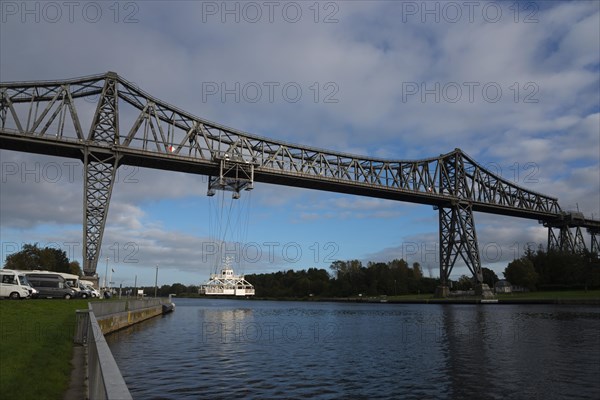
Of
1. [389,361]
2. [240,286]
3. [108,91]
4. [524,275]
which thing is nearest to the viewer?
[389,361]

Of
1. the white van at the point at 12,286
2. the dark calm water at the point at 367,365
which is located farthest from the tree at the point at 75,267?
the dark calm water at the point at 367,365

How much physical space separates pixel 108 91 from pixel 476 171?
83.4m

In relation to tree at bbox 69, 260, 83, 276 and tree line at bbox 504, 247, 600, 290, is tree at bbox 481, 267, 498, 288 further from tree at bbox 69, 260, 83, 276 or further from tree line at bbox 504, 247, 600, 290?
tree at bbox 69, 260, 83, 276

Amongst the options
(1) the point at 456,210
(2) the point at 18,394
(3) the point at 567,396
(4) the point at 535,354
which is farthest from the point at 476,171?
(2) the point at 18,394

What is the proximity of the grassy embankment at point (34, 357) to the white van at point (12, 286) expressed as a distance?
1922 centimetres

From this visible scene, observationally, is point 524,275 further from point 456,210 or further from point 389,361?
point 389,361

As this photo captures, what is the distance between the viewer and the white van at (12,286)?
3859 centimetres

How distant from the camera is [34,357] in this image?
13242 mm

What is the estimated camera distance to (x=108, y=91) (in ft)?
201

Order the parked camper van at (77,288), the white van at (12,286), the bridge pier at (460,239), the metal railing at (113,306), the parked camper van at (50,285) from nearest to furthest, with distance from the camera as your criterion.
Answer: the metal railing at (113,306)
the white van at (12,286)
the parked camper van at (50,285)
the parked camper van at (77,288)
the bridge pier at (460,239)

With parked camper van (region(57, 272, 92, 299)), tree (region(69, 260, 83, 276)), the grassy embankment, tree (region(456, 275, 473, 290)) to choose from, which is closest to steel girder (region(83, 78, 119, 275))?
parked camper van (region(57, 272, 92, 299))

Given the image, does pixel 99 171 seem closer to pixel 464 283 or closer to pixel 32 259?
pixel 32 259

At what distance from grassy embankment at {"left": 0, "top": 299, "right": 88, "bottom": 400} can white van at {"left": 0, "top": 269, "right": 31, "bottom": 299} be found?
19.2 meters

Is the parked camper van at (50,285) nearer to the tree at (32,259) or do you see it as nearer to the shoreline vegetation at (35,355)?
the shoreline vegetation at (35,355)
